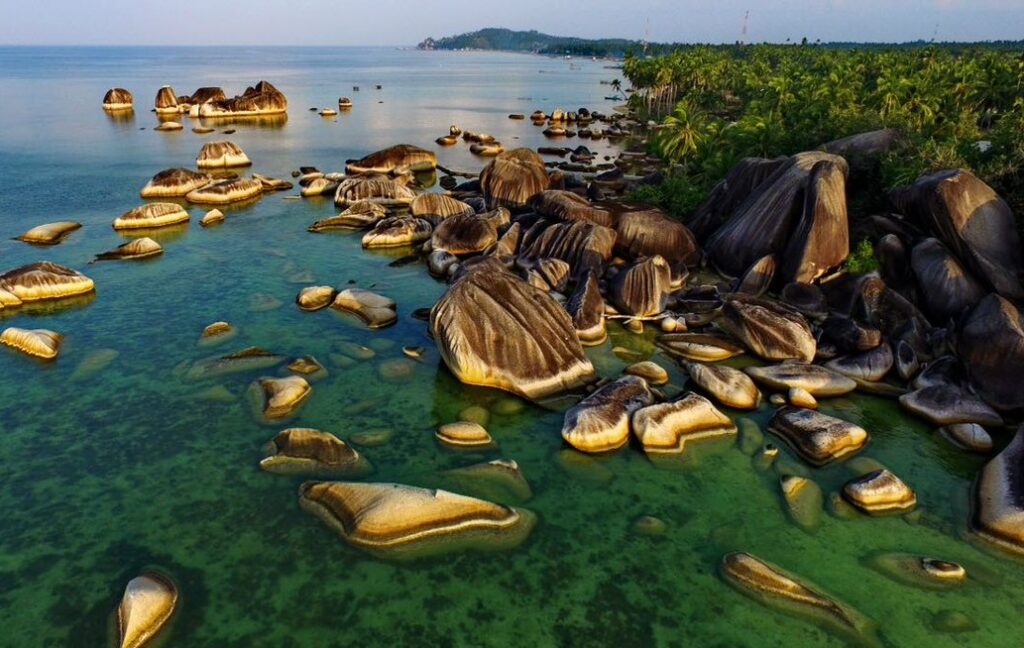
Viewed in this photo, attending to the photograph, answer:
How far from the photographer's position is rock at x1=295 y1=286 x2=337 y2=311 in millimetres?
24688

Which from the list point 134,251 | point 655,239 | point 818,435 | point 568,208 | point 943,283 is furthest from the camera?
point 568,208

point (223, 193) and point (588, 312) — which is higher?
point (223, 193)

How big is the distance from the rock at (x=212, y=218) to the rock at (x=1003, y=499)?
36.8 metres

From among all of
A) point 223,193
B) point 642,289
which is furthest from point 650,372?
point 223,193

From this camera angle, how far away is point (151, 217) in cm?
3572

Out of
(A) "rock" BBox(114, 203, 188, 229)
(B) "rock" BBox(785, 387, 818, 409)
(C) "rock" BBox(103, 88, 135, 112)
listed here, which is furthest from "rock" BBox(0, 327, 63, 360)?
(C) "rock" BBox(103, 88, 135, 112)

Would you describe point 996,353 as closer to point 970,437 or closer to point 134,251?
point 970,437

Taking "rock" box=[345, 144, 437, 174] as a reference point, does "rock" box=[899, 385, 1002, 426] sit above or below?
below

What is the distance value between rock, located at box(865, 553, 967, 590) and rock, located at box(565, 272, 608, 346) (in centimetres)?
1110

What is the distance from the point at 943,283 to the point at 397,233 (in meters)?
24.0

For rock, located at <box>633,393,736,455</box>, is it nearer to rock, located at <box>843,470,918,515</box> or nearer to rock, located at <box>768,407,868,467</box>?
rock, located at <box>768,407,868,467</box>

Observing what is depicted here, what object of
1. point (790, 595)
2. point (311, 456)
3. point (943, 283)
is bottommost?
point (790, 595)

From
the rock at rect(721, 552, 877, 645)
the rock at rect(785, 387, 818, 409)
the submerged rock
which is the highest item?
the submerged rock

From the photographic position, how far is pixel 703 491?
Result: 15047 mm
